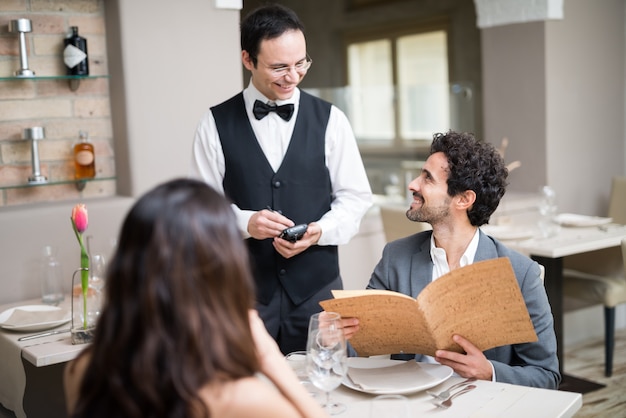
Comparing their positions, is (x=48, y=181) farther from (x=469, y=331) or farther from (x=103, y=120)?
(x=469, y=331)

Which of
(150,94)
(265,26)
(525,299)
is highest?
(265,26)

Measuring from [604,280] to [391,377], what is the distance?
101 inches

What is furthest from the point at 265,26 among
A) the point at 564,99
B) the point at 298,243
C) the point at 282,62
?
the point at 564,99

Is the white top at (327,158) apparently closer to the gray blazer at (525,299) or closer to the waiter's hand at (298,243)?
the waiter's hand at (298,243)

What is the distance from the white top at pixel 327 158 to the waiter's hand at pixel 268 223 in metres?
0.14

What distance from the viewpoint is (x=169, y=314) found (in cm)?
104

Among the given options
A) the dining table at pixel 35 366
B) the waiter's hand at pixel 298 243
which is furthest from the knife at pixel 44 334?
the waiter's hand at pixel 298 243

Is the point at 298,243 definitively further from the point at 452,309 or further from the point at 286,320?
the point at 452,309

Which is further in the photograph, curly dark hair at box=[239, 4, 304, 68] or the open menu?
curly dark hair at box=[239, 4, 304, 68]

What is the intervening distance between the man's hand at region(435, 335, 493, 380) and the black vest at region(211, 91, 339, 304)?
776mm

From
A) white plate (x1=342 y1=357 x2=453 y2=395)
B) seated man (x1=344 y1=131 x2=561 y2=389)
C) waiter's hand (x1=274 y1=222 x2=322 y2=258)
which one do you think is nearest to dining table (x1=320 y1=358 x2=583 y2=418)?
white plate (x1=342 y1=357 x2=453 y2=395)

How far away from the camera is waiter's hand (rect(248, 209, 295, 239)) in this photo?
2318 millimetres

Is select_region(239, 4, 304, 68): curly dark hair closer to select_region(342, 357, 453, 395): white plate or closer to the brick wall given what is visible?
select_region(342, 357, 453, 395): white plate

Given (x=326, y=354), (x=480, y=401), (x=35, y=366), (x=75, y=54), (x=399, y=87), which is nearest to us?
(x=326, y=354)
